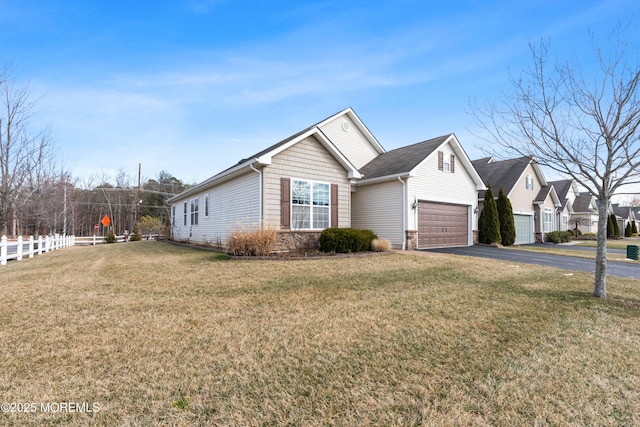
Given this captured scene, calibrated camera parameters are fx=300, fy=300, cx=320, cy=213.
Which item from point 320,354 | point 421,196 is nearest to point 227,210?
point 421,196

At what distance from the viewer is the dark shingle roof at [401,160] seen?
45.4ft

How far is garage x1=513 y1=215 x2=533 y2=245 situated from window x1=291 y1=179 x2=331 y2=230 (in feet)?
48.3

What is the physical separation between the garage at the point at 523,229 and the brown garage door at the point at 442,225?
20.4 feet

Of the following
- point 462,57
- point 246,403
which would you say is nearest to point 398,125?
point 462,57

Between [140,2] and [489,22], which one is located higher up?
[140,2]

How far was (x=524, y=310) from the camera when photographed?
4660 millimetres

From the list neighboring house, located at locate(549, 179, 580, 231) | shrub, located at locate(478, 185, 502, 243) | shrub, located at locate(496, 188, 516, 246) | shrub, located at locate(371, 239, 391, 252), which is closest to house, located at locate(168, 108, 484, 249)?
shrub, located at locate(478, 185, 502, 243)

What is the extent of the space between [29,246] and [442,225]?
1943 centimetres

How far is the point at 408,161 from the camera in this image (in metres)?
14.3

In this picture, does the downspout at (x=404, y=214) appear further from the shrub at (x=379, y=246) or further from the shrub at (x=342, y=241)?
the shrub at (x=342, y=241)

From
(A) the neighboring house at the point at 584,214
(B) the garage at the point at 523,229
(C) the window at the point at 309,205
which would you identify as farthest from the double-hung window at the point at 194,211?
(A) the neighboring house at the point at 584,214

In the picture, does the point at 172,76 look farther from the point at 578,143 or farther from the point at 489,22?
the point at 578,143

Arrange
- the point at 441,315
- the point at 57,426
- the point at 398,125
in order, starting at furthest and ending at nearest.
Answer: the point at 398,125
the point at 441,315
the point at 57,426

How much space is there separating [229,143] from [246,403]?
69.7 ft
